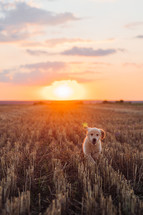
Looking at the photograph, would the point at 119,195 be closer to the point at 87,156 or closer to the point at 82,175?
the point at 82,175

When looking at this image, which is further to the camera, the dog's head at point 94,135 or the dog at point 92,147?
the dog at point 92,147

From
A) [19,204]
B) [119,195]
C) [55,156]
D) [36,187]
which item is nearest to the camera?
[19,204]

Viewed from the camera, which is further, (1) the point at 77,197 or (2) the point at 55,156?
(2) the point at 55,156

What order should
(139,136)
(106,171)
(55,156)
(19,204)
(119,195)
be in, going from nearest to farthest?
(19,204) → (119,195) → (106,171) → (55,156) → (139,136)

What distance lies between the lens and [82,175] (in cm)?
370

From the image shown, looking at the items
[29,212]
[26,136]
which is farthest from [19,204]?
[26,136]

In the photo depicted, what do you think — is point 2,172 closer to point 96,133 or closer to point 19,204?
point 19,204

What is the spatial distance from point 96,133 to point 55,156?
4.63 feet

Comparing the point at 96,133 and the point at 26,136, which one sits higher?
the point at 96,133

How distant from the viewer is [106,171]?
3812 millimetres

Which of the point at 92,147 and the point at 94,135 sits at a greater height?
the point at 94,135

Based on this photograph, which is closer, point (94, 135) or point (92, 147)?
point (94, 135)

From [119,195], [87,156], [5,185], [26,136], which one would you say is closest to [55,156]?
[87,156]

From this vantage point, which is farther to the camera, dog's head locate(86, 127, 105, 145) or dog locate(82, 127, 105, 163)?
dog locate(82, 127, 105, 163)
